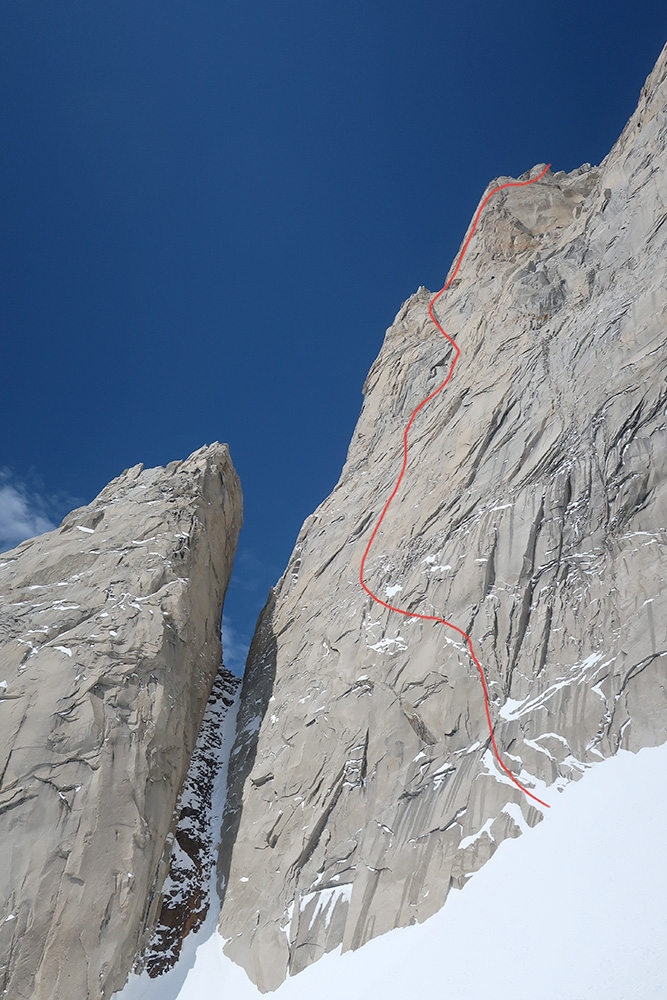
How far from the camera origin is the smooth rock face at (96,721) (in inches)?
608

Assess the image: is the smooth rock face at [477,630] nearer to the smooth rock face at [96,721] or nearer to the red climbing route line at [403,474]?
the red climbing route line at [403,474]

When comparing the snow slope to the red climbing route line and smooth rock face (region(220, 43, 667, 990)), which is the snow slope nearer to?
smooth rock face (region(220, 43, 667, 990))

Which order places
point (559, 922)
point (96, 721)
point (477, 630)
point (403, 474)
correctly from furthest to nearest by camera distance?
point (403, 474) < point (96, 721) < point (477, 630) < point (559, 922)

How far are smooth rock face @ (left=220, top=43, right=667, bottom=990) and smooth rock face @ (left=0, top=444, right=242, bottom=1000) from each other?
122 inches

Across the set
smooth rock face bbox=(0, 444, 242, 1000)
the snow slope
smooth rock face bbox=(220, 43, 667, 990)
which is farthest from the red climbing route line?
smooth rock face bbox=(0, 444, 242, 1000)

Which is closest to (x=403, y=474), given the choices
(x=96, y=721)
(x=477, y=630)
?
(x=477, y=630)

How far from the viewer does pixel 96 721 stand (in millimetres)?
18844

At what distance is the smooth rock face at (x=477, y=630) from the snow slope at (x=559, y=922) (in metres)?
0.50

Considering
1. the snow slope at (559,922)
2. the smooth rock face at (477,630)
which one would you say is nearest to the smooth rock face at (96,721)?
the smooth rock face at (477,630)

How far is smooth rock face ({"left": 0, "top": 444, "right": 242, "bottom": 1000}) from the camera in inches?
608

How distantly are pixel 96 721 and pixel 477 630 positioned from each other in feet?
38.8

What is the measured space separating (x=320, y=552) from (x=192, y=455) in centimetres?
1054

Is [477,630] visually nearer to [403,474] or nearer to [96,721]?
[403,474]

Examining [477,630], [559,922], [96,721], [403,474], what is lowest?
[559,922]
